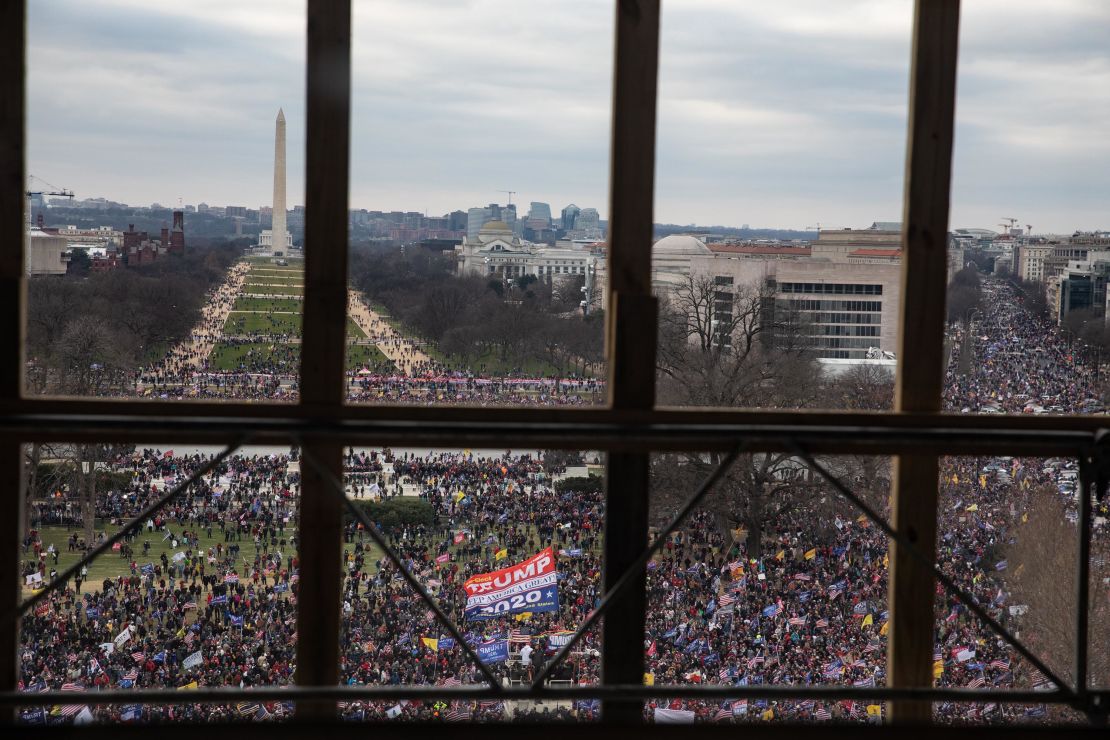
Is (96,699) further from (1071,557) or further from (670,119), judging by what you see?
(670,119)

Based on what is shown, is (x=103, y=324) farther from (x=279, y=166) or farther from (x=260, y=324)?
(x=279, y=166)

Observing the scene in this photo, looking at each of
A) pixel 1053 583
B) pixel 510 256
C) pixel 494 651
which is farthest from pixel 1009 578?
pixel 510 256

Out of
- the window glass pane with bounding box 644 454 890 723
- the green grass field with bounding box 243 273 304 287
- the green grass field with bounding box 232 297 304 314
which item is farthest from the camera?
the green grass field with bounding box 243 273 304 287

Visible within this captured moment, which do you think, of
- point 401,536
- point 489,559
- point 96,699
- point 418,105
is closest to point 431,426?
point 96,699

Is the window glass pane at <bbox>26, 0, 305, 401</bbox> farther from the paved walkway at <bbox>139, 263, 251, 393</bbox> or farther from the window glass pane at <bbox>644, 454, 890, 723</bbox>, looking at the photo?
the window glass pane at <bbox>644, 454, 890, 723</bbox>

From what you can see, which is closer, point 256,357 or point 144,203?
point 144,203

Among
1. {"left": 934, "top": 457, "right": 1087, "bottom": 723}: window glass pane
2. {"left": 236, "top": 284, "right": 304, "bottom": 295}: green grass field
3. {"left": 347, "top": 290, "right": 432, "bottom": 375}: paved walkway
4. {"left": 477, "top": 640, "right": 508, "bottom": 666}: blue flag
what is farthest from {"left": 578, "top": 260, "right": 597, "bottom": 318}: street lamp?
{"left": 236, "top": 284, "right": 304, "bottom": 295}: green grass field

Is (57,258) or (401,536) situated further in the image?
(57,258)
